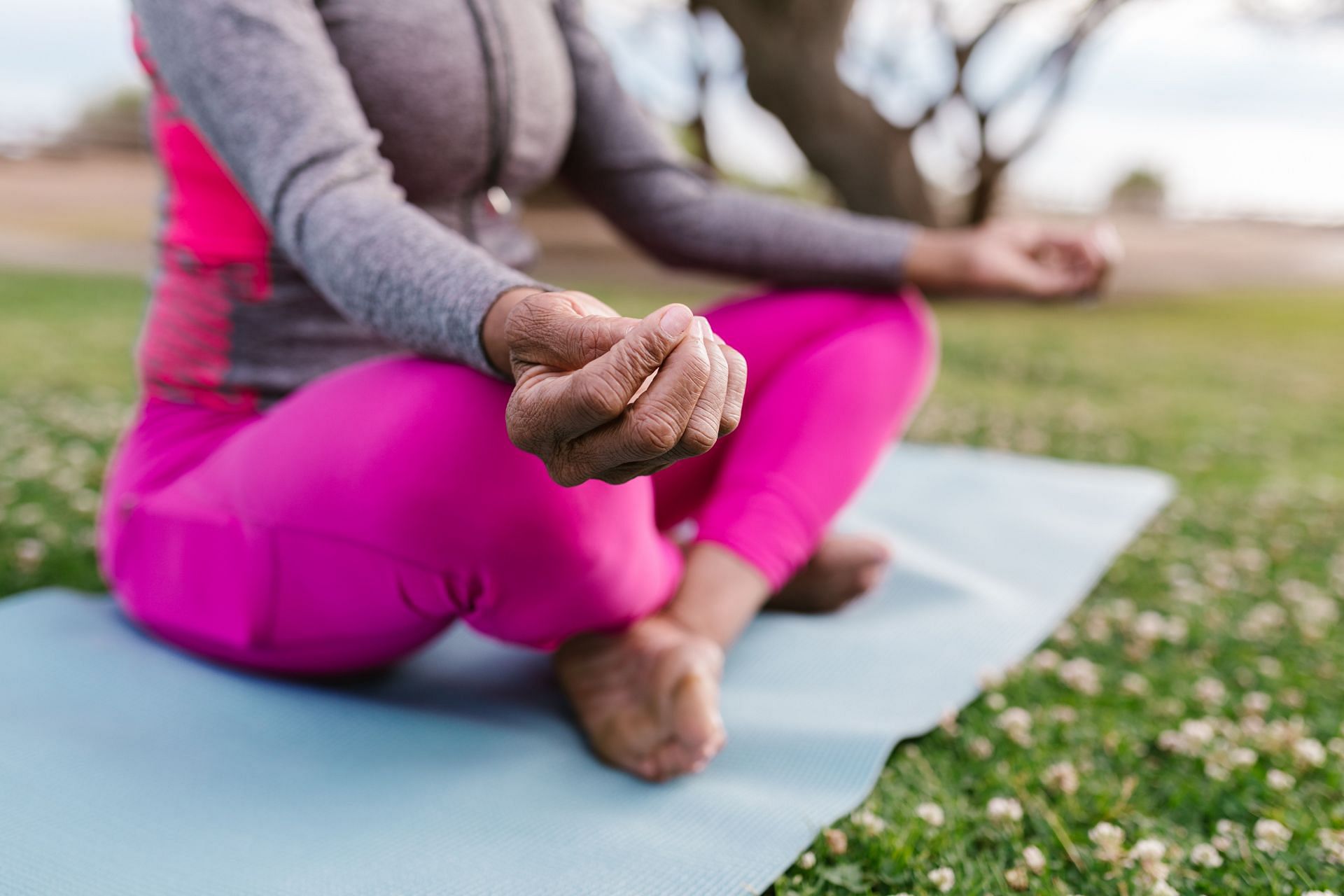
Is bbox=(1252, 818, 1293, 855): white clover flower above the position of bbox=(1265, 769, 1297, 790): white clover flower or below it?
above

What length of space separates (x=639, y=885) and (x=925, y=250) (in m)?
0.93

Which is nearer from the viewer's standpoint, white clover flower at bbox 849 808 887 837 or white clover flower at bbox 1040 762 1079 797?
white clover flower at bbox 849 808 887 837

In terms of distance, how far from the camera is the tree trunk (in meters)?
6.49

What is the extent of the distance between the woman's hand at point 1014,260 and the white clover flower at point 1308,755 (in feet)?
2.10

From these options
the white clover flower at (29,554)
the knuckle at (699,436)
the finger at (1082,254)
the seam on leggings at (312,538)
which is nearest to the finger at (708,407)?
the knuckle at (699,436)

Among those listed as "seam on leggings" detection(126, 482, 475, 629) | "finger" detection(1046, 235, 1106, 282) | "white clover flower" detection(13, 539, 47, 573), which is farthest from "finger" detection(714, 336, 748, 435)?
"white clover flower" detection(13, 539, 47, 573)

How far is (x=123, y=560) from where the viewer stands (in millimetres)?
1305

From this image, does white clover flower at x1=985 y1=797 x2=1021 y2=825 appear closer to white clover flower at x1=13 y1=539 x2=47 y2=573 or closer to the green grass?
the green grass

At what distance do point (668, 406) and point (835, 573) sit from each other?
0.93 metres

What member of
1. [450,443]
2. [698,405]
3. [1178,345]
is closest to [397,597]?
[450,443]

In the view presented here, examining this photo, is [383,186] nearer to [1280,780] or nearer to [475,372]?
[475,372]

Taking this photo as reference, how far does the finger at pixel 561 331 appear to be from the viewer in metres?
0.74

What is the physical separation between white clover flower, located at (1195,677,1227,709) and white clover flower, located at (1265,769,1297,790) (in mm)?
206

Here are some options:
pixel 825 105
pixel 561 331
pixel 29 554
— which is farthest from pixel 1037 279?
pixel 825 105
